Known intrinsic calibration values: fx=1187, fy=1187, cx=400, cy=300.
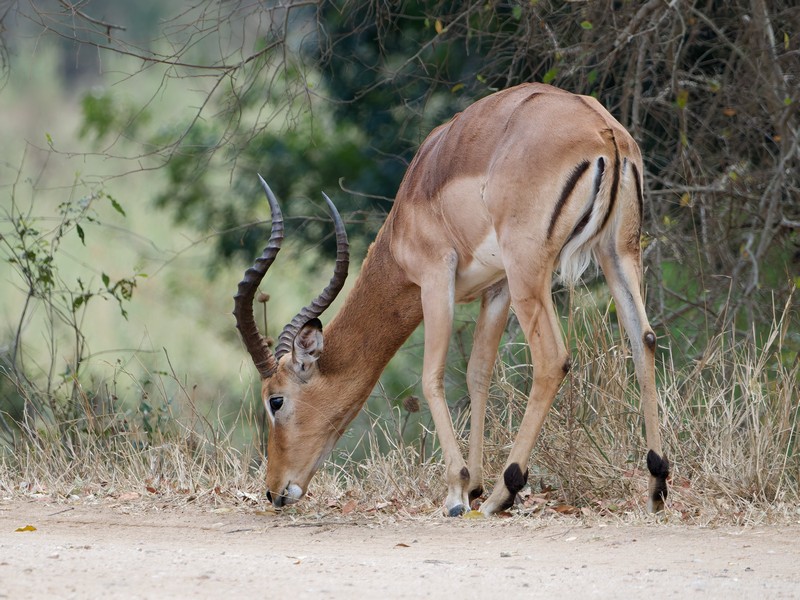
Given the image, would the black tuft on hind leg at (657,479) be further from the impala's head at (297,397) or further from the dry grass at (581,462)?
the impala's head at (297,397)

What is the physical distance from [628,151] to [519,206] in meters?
0.58

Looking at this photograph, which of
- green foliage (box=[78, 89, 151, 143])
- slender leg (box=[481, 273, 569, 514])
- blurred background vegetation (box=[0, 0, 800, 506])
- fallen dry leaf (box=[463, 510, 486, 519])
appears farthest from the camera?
green foliage (box=[78, 89, 151, 143])

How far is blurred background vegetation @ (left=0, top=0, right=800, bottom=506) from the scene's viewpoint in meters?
7.47

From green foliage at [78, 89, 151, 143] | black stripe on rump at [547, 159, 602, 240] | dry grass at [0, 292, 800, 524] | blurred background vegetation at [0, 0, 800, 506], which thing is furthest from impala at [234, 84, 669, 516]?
green foliage at [78, 89, 151, 143]

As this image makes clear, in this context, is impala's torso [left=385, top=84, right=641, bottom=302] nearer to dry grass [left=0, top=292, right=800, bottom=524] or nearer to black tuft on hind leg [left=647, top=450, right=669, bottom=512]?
dry grass [left=0, top=292, right=800, bottom=524]

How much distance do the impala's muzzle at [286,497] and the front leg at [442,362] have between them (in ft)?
2.70

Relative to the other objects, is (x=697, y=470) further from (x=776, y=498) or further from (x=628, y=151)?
(x=628, y=151)

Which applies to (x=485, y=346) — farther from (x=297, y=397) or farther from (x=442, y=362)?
(x=297, y=397)

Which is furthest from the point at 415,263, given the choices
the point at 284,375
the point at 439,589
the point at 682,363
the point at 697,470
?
the point at 682,363

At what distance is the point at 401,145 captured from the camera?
10180 mm

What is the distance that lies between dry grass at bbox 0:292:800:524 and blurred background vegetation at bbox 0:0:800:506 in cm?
21

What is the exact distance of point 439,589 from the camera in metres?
3.86

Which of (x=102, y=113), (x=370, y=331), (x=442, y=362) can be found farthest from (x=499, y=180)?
(x=102, y=113)

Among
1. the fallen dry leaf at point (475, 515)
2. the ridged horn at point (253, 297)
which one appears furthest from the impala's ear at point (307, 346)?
the fallen dry leaf at point (475, 515)
